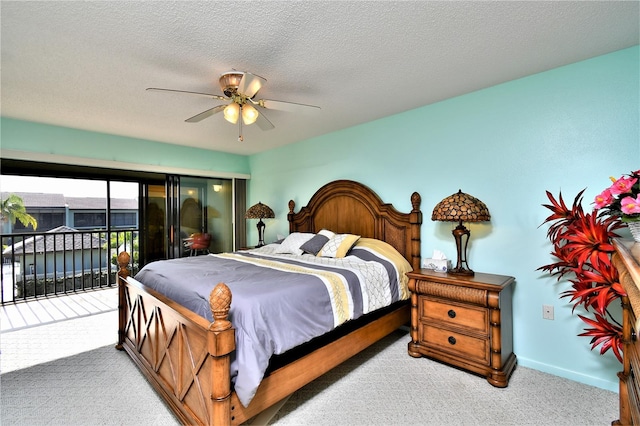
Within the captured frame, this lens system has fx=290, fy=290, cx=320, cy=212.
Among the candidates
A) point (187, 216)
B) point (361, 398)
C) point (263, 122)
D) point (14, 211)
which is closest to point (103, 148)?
point (187, 216)

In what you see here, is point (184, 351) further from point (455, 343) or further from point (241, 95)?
point (455, 343)

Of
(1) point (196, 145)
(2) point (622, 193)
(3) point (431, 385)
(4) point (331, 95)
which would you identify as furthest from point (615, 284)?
(1) point (196, 145)

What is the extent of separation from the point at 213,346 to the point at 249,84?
1.69 m

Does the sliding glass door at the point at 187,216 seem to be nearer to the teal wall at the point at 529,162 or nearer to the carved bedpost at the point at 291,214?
the carved bedpost at the point at 291,214

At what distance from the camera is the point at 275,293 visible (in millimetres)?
1848

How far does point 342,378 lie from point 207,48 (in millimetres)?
2639

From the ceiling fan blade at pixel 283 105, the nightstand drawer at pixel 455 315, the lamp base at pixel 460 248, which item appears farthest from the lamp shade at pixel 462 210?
the ceiling fan blade at pixel 283 105

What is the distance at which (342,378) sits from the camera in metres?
2.30

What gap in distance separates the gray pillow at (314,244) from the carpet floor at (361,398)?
1.29 m

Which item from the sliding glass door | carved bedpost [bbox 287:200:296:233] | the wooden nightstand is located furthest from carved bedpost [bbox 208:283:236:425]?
the sliding glass door

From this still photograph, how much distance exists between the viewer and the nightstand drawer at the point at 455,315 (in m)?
2.28

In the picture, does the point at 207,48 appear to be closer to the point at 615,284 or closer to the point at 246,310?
the point at 246,310

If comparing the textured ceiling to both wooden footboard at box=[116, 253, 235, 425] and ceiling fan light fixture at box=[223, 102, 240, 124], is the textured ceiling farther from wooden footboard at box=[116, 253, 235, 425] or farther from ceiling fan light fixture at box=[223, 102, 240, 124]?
wooden footboard at box=[116, 253, 235, 425]

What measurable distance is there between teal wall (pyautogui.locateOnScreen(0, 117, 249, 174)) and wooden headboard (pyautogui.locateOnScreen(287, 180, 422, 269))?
183 centimetres
